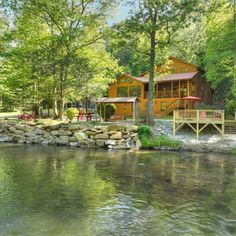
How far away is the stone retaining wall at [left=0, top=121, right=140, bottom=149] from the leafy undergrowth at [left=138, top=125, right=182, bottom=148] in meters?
0.45

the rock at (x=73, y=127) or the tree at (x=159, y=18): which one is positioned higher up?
the tree at (x=159, y=18)

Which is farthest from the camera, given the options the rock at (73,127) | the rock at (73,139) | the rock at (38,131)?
the rock at (38,131)

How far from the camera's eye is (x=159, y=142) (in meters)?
19.9

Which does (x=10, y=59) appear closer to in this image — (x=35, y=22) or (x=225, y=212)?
(x=35, y=22)

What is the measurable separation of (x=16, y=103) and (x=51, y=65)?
305 inches

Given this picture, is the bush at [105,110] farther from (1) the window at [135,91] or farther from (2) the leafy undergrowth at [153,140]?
(1) the window at [135,91]

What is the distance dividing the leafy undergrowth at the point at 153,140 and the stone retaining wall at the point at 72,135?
452 millimetres

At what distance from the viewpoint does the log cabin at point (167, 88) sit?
3262cm

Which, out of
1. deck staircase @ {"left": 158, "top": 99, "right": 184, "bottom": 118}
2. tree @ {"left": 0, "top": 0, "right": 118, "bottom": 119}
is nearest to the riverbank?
tree @ {"left": 0, "top": 0, "right": 118, "bottom": 119}

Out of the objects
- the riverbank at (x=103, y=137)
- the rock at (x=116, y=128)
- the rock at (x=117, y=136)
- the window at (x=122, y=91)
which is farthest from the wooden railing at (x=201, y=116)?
the window at (x=122, y=91)

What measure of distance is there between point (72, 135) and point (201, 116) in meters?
9.55

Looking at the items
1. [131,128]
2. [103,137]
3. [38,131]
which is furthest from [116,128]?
[38,131]

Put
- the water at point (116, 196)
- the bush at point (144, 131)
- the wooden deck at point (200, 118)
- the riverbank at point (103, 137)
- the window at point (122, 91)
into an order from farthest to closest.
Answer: the window at point (122, 91)
the bush at point (144, 131)
the wooden deck at point (200, 118)
the riverbank at point (103, 137)
the water at point (116, 196)

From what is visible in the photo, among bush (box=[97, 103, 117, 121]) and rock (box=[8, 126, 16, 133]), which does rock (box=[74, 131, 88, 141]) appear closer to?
rock (box=[8, 126, 16, 133])
